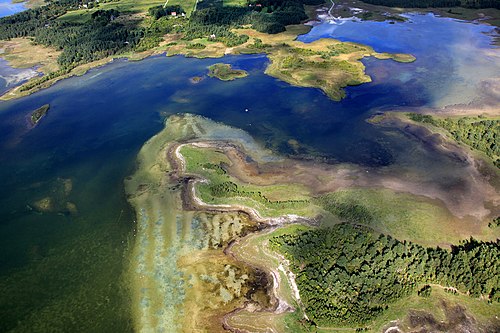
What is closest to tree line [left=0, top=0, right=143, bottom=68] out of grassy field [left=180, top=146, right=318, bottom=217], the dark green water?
the dark green water

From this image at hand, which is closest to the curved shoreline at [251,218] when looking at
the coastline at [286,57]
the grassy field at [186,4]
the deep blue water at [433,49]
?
the coastline at [286,57]

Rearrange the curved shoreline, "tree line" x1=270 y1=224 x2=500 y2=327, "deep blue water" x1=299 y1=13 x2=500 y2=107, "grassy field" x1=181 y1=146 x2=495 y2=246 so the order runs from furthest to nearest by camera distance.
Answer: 1. "deep blue water" x1=299 y1=13 x2=500 y2=107
2. "grassy field" x1=181 y1=146 x2=495 y2=246
3. the curved shoreline
4. "tree line" x1=270 y1=224 x2=500 y2=327

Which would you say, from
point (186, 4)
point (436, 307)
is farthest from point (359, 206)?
point (186, 4)

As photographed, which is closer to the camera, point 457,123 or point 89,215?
point 89,215

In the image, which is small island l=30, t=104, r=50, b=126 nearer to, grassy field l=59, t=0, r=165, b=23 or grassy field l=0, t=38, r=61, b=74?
grassy field l=0, t=38, r=61, b=74

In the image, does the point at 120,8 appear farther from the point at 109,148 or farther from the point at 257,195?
the point at 257,195

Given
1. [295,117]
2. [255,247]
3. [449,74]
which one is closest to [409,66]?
[449,74]

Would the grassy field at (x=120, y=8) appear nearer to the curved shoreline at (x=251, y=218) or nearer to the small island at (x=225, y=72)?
the small island at (x=225, y=72)

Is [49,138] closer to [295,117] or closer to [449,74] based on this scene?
[295,117]
